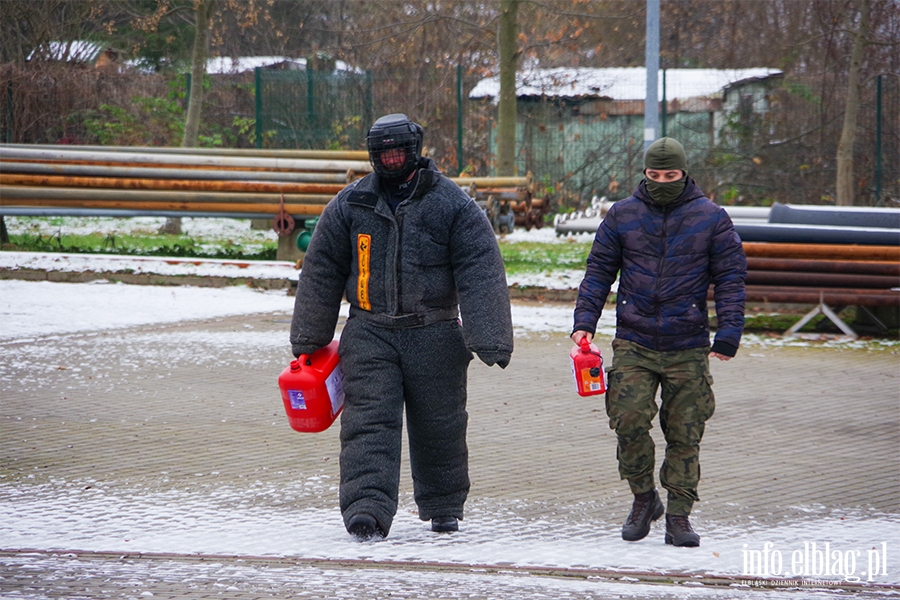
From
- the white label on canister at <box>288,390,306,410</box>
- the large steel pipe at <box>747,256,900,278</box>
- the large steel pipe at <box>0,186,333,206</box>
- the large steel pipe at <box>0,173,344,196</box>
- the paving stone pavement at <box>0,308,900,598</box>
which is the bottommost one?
the paving stone pavement at <box>0,308,900,598</box>

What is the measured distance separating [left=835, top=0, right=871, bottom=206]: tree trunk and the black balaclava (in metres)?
13.8

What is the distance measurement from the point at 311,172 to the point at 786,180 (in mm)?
8997

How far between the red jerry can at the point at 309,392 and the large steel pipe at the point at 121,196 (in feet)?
32.7

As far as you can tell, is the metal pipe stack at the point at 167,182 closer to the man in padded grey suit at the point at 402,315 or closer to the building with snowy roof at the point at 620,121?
the building with snowy roof at the point at 620,121

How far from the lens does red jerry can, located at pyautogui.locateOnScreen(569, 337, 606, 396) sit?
4781 millimetres

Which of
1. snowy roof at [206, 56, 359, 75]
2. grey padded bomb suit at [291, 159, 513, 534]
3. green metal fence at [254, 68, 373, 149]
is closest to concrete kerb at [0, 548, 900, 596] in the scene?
grey padded bomb suit at [291, 159, 513, 534]

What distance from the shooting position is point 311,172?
14914 mm

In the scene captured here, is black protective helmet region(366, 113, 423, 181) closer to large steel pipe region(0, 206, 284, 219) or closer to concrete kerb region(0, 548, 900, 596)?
concrete kerb region(0, 548, 900, 596)

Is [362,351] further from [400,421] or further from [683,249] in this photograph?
[683,249]

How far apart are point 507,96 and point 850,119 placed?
17.9 ft

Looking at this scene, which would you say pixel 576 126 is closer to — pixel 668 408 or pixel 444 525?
pixel 668 408

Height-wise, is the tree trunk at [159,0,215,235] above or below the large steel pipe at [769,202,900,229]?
above

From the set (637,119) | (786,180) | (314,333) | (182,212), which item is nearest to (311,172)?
(182,212)

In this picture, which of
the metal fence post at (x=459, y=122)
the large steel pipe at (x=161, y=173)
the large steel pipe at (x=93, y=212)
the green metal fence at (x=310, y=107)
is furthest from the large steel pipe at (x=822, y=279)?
the green metal fence at (x=310, y=107)
